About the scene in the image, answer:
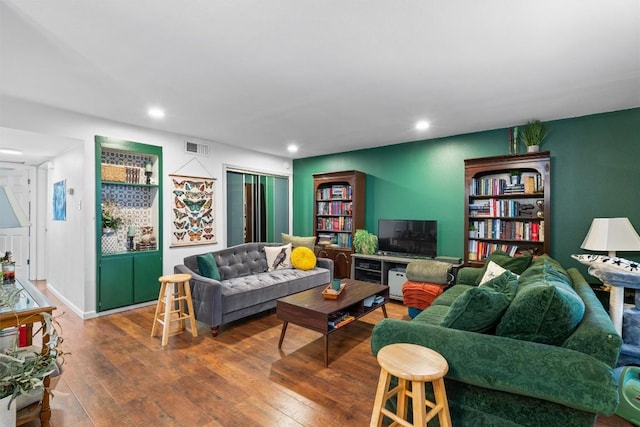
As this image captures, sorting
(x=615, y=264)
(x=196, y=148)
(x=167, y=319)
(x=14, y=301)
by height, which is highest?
(x=196, y=148)

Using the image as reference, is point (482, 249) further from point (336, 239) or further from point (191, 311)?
point (191, 311)

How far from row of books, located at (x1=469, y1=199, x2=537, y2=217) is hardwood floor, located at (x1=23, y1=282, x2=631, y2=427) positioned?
237cm

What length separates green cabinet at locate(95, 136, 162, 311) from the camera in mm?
3826

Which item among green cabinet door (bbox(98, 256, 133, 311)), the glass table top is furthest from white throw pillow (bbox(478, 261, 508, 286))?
green cabinet door (bbox(98, 256, 133, 311))

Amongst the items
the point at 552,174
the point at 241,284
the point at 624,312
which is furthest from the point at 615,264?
the point at 241,284

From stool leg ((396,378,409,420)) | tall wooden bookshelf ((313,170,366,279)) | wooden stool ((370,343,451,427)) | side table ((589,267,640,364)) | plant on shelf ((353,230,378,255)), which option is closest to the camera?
wooden stool ((370,343,451,427))

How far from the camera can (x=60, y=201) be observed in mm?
4430

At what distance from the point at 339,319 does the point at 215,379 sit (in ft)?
3.85

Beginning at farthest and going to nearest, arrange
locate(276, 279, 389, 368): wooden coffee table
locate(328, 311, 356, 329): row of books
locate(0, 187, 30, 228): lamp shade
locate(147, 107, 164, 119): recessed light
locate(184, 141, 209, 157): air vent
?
locate(184, 141, 209, 157): air vent → locate(147, 107, 164, 119): recessed light → locate(328, 311, 356, 329): row of books → locate(276, 279, 389, 368): wooden coffee table → locate(0, 187, 30, 228): lamp shade

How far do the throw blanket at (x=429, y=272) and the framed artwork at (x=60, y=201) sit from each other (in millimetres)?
4887

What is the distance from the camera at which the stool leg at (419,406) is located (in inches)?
53.5

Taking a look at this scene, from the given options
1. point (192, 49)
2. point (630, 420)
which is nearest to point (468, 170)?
point (630, 420)

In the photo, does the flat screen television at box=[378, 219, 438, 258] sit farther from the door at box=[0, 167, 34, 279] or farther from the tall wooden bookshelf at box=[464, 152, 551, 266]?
the door at box=[0, 167, 34, 279]

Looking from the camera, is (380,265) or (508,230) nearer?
(508,230)
